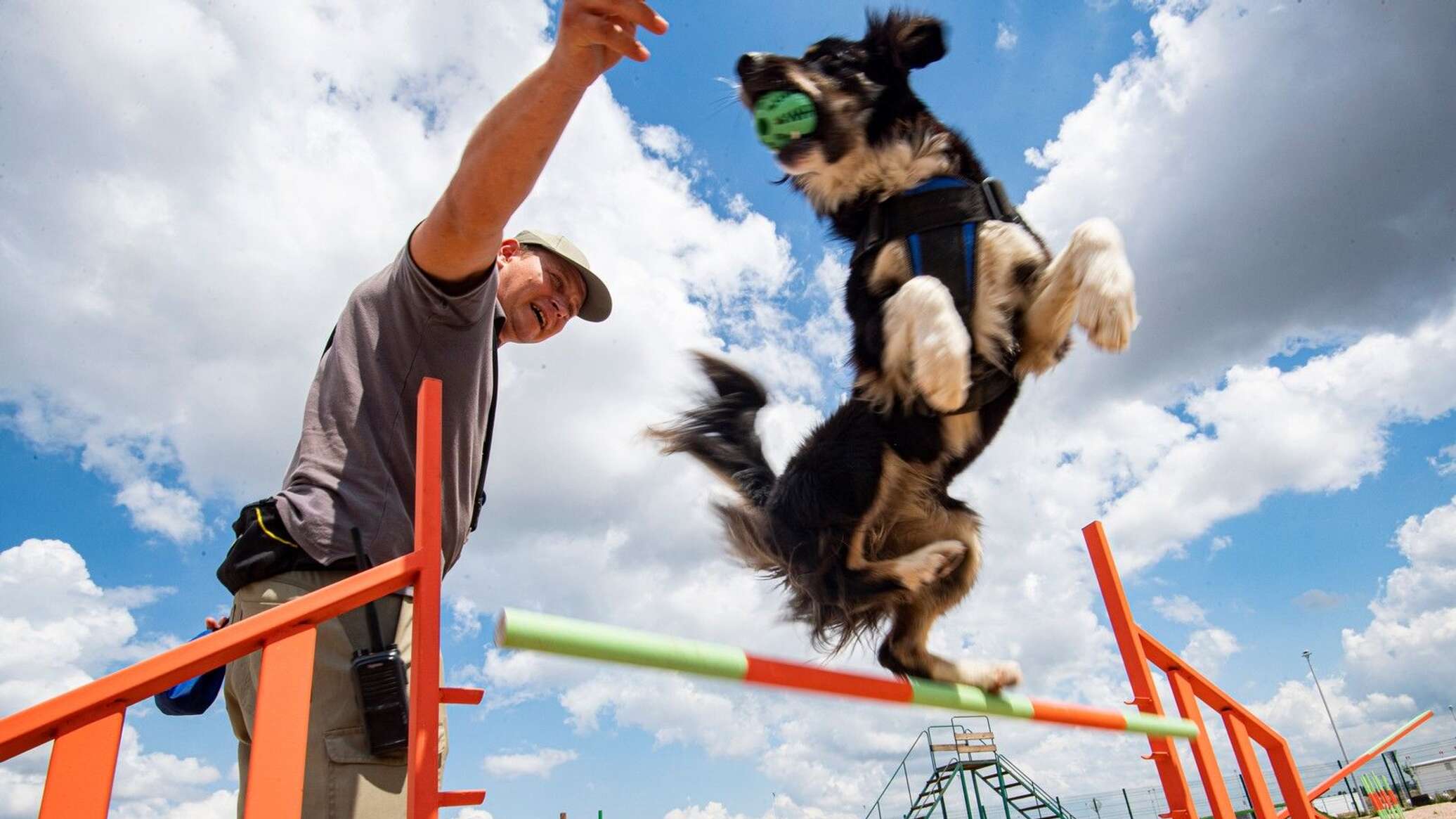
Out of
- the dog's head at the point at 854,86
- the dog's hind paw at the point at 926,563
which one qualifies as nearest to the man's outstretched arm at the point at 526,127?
the dog's head at the point at 854,86

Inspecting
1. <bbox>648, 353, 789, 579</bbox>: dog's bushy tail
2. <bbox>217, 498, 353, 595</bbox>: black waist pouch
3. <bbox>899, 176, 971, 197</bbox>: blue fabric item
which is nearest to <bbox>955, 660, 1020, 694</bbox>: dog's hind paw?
<bbox>648, 353, 789, 579</bbox>: dog's bushy tail

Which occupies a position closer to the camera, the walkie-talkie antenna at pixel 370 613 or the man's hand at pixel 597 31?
the man's hand at pixel 597 31

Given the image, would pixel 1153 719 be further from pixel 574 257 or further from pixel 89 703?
pixel 89 703

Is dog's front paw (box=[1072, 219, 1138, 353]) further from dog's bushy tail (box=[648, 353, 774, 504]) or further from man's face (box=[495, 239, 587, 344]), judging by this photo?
man's face (box=[495, 239, 587, 344])

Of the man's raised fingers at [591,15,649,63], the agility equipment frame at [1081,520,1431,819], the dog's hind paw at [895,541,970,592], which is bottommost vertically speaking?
the agility equipment frame at [1081,520,1431,819]

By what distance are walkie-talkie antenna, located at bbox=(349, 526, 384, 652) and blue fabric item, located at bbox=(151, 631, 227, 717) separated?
455 millimetres

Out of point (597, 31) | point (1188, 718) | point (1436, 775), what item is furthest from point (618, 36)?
point (1436, 775)

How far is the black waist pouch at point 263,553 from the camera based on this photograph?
1679 millimetres

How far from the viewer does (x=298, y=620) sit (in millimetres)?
1332

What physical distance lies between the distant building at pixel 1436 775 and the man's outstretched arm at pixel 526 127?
2530 cm

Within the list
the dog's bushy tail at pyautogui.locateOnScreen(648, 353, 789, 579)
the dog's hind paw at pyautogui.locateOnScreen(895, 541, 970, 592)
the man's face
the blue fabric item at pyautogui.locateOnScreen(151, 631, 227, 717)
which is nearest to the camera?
the blue fabric item at pyautogui.locateOnScreen(151, 631, 227, 717)

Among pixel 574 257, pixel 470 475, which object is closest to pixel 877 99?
pixel 574 257

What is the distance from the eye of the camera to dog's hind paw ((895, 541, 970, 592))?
106 inches

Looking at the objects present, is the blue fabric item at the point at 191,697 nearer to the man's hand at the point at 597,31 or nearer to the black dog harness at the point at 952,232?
the man's hand at the point at 597,31
